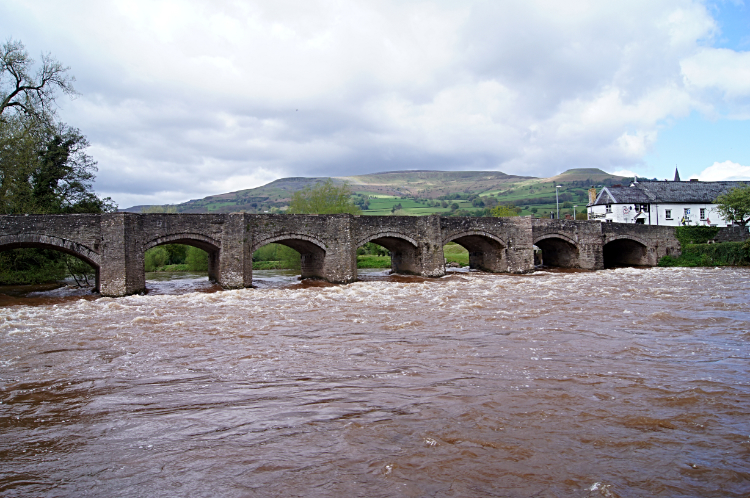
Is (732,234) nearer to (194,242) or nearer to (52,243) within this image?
(194,242)

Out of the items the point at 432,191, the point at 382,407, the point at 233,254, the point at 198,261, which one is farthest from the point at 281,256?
the point at 432,191

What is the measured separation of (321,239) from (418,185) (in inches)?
6007

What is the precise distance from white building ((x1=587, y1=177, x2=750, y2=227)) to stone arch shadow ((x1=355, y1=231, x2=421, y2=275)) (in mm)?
27939

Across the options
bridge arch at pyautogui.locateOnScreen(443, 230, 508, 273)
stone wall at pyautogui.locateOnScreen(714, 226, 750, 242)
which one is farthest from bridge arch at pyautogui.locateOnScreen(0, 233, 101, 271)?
stone wall at pyautogui.locateOnScreen(714, 226, 750, 242)

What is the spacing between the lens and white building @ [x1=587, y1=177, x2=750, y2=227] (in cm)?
4775

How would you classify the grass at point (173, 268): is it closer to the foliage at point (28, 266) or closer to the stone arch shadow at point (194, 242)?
the foliage at point (28, 266)

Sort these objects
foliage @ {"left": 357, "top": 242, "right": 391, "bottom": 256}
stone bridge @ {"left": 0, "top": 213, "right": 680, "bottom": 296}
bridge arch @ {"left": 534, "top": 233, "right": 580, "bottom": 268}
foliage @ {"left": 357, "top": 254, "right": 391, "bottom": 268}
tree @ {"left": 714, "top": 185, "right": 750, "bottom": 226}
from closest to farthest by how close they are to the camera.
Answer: stone bridge @ {"left": 0, "top": 213, "right": 680, "bottom": 296}, bridge arch @ {"left": 534, "top": 233, "right": 580, "bottom": 268}, tree @ {"left": 714, "top": 185, "right": 750, "bottom": 226}, foliage @ {"left": 357, "top": 254, "right": 391, "bottom": 268}, foliage @ {"left": 357, "top": 242, "right": 391, "bottom": 256}

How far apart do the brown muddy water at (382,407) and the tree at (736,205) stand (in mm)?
32229

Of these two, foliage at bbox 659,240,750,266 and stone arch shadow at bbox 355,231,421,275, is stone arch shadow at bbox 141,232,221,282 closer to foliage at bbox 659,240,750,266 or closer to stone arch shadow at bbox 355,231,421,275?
stone arch shadow at bbox 355,231,421,275

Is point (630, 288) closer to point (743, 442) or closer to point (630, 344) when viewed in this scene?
point (630, 344)

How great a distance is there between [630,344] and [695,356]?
1.20 metres

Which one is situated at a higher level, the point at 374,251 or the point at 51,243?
the point at 51,243

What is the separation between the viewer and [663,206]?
4800cm

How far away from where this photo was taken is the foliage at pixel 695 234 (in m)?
36.9
